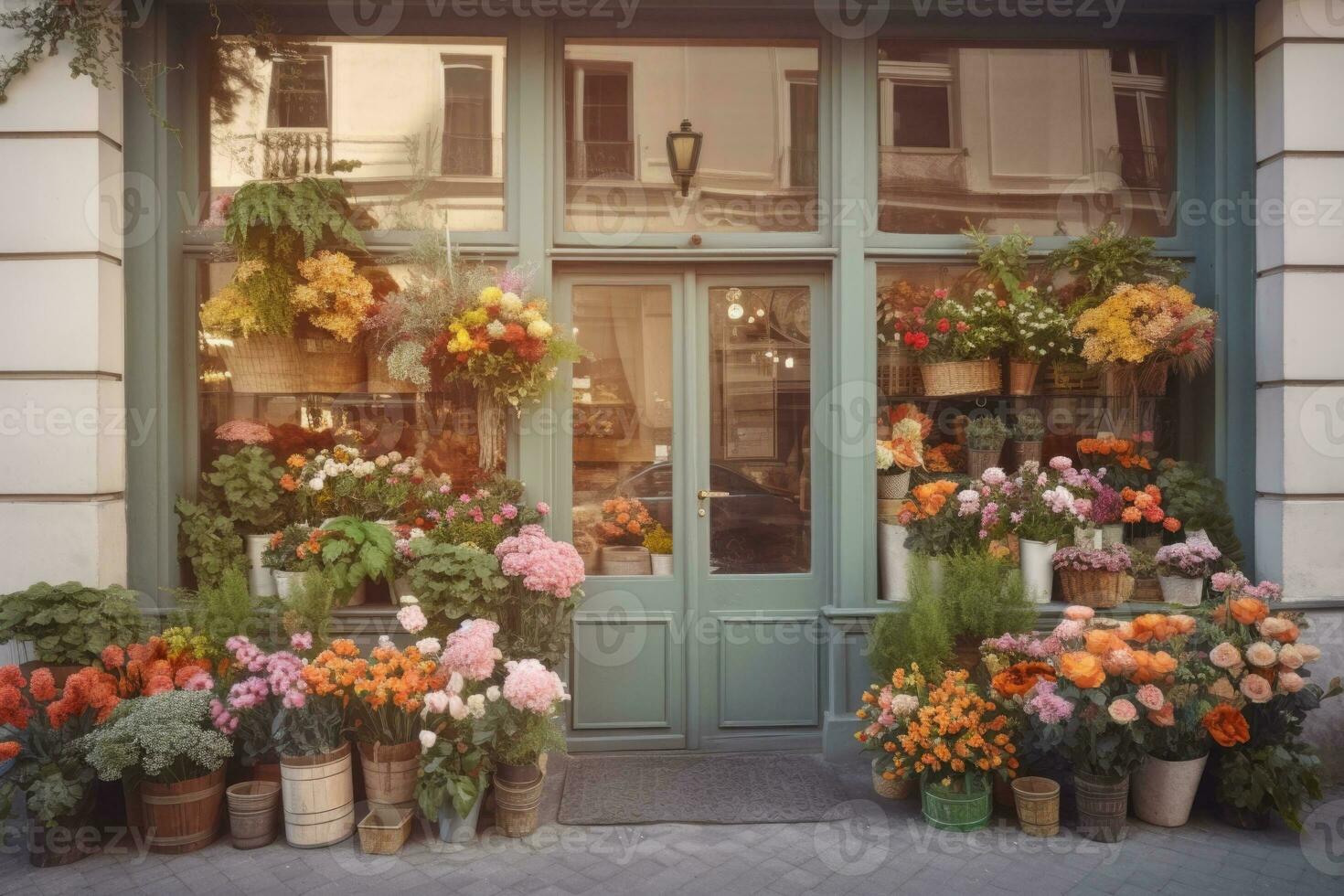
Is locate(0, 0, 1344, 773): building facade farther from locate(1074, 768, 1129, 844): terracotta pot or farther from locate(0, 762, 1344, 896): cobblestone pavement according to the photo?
locate(1074, 768, 1129, 844): terracotta pot

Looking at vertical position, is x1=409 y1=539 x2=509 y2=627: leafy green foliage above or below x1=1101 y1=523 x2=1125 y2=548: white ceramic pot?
below

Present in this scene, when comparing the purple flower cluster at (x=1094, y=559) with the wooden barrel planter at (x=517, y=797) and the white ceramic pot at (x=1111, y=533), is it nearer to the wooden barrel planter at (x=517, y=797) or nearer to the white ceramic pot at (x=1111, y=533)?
the white ceramic pot at (x=1111, y=533)

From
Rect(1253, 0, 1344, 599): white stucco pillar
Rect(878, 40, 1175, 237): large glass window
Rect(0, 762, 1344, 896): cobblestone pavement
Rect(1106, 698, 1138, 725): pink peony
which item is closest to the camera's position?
Rect(0, 762, 1344, 896): cobblestone pavement

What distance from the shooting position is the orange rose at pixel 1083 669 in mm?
4164

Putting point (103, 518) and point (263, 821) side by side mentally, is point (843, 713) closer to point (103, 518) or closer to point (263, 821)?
point (263, 821)

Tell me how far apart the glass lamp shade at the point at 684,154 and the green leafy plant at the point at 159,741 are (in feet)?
12.6

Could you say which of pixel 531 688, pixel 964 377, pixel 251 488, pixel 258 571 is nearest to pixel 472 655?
pixel 531 688

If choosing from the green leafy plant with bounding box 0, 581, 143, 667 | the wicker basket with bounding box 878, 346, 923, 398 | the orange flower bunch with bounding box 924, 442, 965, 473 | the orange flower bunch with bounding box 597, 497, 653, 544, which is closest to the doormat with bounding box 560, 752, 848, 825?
the orange flower bunch with bounding box 597, 497, 653, 544

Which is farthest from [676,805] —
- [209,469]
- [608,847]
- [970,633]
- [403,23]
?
[403,23]

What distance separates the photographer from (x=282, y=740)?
4.21m

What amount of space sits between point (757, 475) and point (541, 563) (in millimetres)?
1610

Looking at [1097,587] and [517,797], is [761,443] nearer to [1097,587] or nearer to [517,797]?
[1097,587]

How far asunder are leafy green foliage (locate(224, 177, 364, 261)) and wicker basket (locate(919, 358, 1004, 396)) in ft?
11.5

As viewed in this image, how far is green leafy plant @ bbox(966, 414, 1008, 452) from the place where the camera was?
18.2 ft
